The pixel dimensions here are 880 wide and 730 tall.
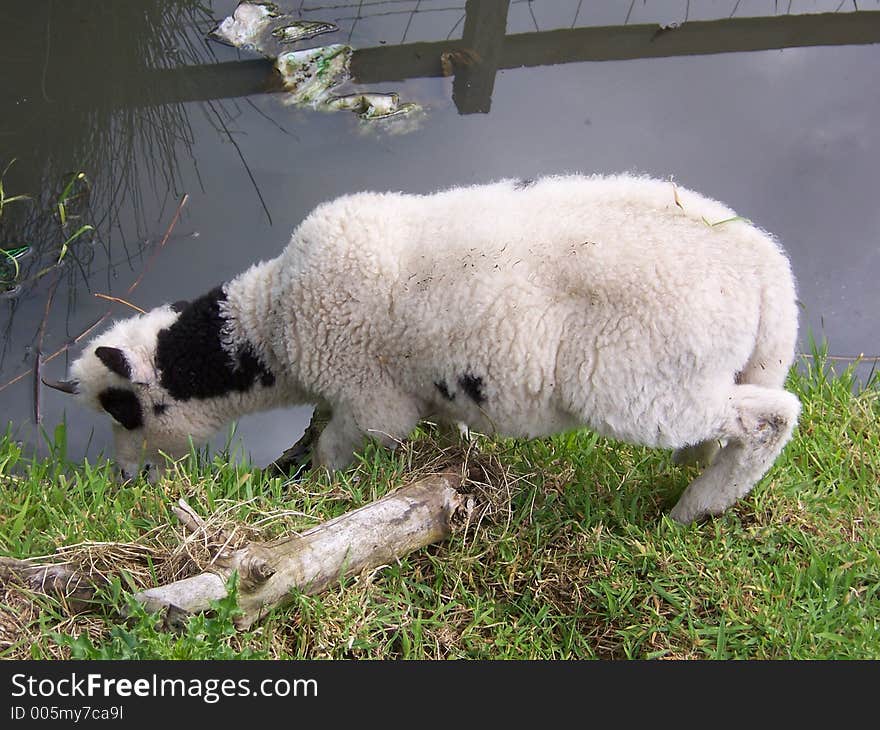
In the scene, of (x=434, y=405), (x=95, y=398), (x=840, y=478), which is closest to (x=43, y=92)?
(x=95, y=398)

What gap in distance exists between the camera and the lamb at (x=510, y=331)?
11.4ft

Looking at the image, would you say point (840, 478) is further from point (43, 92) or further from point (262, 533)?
point (43, 92)

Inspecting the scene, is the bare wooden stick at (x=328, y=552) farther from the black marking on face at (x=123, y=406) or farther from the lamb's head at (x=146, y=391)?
the black marking on face at (x=123, y=406)

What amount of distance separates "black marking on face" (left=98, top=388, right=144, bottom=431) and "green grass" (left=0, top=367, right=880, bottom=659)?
31 cm

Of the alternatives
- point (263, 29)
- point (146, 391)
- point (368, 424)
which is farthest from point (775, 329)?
point (263, 29)

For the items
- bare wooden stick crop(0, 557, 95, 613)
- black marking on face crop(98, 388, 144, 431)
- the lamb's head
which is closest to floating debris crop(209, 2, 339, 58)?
the lamb's head

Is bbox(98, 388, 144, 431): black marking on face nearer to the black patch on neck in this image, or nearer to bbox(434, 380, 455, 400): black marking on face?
the black patch on neck

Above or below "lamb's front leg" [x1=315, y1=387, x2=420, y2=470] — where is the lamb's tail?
above

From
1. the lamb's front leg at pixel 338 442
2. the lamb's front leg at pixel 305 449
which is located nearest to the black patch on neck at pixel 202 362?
the lamb's front leg at pixel 338 442

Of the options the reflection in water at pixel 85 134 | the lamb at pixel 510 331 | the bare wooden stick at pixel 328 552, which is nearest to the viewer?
the bare wooden stick at pixel 328 552

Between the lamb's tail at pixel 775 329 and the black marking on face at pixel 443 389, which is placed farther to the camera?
the black marking on face at pixel 443 389

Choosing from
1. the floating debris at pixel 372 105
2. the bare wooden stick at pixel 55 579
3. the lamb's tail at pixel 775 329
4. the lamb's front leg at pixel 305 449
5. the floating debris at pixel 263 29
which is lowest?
the lamb's front leg at pixel 305 449

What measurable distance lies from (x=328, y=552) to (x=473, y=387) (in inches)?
36.8

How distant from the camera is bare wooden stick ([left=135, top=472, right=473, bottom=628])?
297 cm
